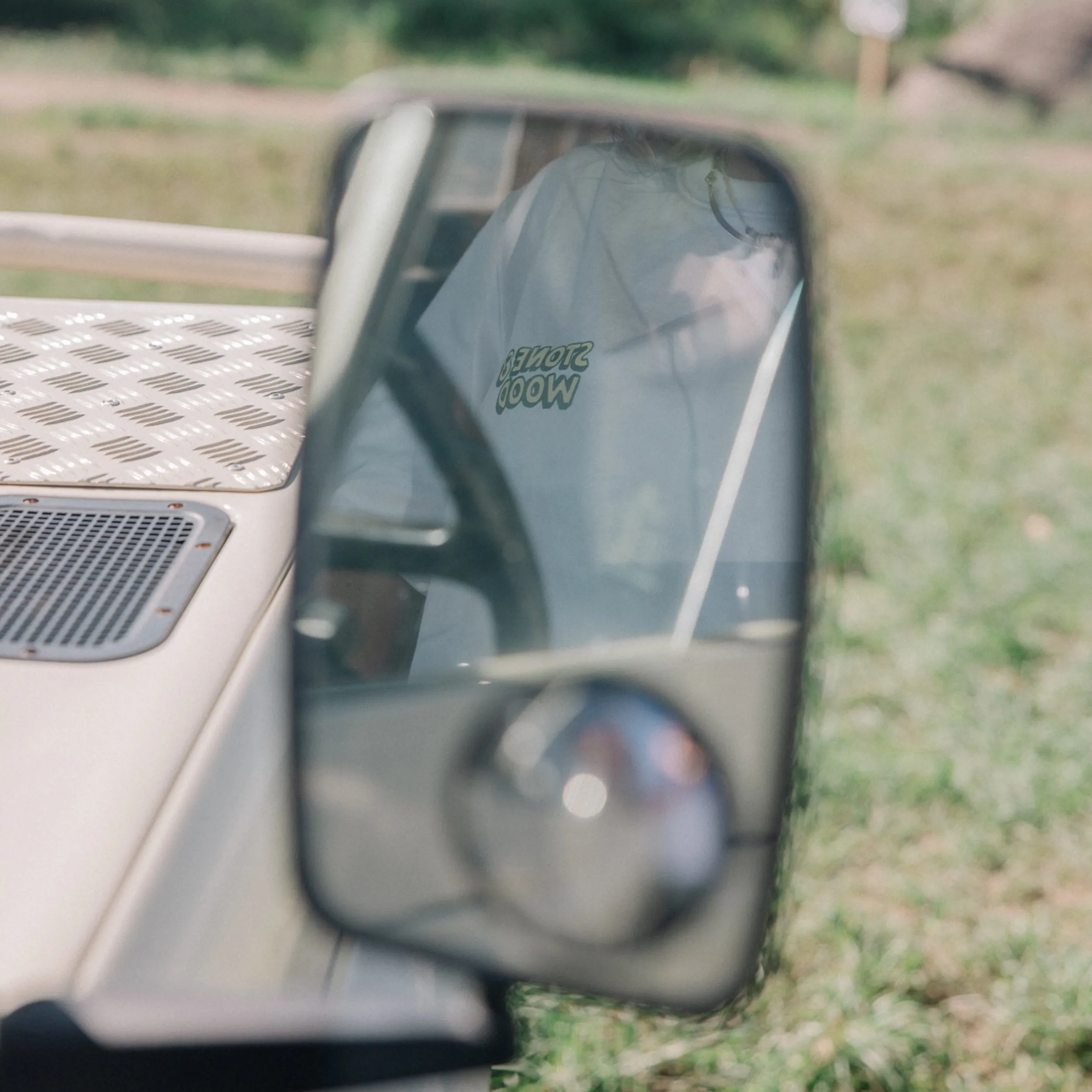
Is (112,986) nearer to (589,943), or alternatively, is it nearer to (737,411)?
(589,943)

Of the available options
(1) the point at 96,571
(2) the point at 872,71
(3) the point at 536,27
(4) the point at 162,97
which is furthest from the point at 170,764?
(3) the point at 536,27

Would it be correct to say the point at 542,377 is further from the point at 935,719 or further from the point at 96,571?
the point at 935,719

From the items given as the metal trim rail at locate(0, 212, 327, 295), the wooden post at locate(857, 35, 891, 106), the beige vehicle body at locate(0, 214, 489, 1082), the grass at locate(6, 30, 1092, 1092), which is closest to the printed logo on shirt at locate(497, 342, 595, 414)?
the beige vehicle body at locate(0, 214, 489, 1082)

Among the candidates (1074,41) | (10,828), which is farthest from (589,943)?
(1074,41)

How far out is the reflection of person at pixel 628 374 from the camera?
100 cm

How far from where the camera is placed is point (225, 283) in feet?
5.85

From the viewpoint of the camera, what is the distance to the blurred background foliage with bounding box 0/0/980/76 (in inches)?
709

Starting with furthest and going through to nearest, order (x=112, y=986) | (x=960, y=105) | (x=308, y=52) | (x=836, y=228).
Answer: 1. (x=308, y=52)
2. (x=960, y=105)
3. (x=836, y=228)
4. (x=112, y=986)

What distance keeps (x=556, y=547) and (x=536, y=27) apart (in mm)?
19824

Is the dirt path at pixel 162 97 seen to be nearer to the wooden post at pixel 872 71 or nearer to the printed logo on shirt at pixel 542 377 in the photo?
the wooden post at pixel 872 71

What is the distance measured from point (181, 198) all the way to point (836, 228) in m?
4.49

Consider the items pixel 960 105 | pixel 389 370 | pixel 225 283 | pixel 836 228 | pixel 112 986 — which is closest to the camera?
pixel 112 986

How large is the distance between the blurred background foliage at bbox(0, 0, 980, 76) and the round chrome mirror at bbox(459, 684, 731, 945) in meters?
18.2

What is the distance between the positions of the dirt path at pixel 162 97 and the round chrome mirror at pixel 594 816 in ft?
36.6
